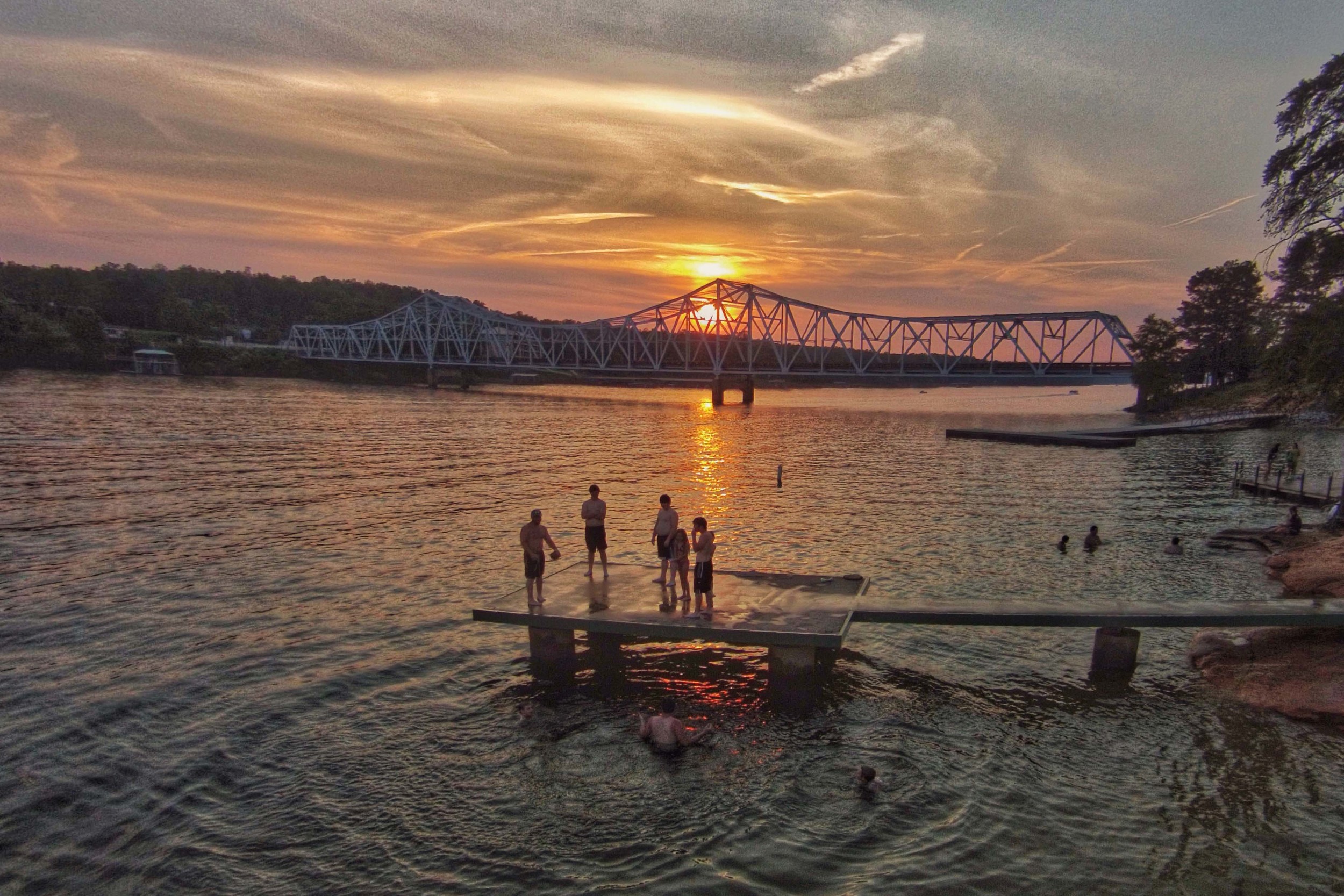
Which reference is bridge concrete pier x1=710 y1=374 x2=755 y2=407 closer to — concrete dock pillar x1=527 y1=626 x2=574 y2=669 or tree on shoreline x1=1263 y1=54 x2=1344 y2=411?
tree on shoreline x1=1263 y1=54 x2=1344 y2=411

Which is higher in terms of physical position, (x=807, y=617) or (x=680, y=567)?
(x=680, y=567)

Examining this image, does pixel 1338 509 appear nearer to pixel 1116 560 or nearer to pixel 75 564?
pixel 1116 560

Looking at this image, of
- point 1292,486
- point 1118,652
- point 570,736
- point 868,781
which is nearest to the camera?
point 868,781

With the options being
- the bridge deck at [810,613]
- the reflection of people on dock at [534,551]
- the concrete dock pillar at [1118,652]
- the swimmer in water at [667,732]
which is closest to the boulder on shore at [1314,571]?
the bridge deck at [810,613]

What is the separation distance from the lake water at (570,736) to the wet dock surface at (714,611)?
1.56 metres

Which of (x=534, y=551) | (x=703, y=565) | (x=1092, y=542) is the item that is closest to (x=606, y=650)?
(x=534, y=551)

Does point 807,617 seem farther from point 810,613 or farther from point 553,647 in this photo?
point 553,647

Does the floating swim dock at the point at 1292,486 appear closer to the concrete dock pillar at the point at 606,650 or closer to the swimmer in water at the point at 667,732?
the concrete dock pillar at the point at 606,650

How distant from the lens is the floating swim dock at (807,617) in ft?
49.7

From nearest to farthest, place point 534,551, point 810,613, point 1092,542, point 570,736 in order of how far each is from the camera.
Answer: point 570,736 < point 810,613 < point 534,551 < point 1092,542

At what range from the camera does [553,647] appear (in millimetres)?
16297

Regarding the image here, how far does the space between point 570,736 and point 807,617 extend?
5.34m

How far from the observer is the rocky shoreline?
1512cm

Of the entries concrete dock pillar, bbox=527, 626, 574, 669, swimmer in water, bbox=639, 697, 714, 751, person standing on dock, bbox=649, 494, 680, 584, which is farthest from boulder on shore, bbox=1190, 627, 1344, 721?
concrete dock pillar, bbox=527, 626, 574, 669
